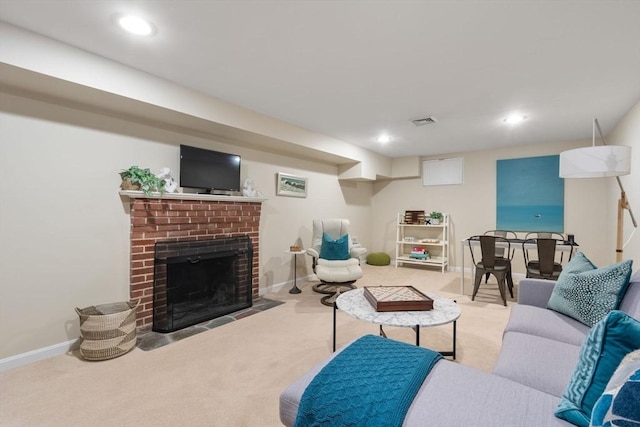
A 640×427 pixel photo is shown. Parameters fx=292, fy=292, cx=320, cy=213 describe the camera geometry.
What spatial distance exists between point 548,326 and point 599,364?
1.02 metres

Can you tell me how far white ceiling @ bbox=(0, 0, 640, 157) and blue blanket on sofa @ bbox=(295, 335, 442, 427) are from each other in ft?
6.15

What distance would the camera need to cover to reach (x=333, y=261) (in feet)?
12.8

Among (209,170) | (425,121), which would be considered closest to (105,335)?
(209,170)

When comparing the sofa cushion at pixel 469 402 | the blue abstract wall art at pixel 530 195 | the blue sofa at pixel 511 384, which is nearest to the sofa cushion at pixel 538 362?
the blue sofa at pixel 511 384

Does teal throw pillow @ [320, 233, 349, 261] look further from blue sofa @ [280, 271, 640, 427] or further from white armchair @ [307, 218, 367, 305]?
blue sofa @ [280, 271, 640, 427]

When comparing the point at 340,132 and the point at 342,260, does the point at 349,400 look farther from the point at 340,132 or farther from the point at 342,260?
the point at 340,132

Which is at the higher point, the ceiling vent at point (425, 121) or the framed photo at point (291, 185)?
the ceiling vent at point (425, 121)

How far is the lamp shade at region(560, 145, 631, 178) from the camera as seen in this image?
2170 millimetres

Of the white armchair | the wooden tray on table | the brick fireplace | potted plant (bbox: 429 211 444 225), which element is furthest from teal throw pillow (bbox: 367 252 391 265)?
the wooden tray on table

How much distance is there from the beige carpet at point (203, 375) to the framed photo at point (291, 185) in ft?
6.16

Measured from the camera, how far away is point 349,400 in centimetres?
104

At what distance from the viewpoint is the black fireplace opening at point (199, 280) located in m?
2.85

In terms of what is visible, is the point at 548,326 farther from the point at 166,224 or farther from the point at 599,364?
the point at 166,224

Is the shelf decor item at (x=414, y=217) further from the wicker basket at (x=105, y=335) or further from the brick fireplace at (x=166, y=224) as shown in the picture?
the wicker basket at (x=105, y=335)
